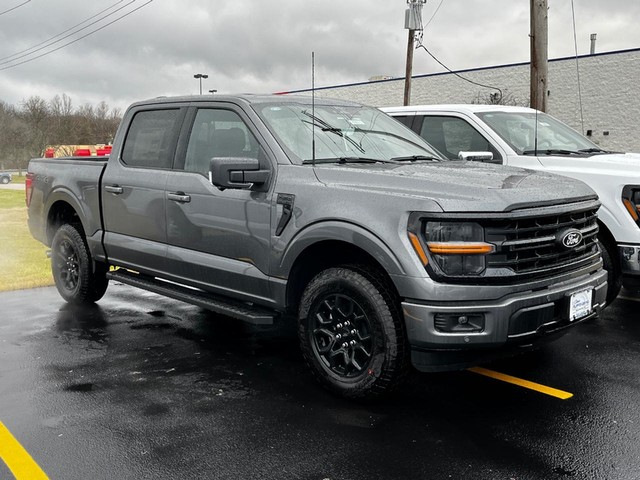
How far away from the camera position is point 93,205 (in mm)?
6184

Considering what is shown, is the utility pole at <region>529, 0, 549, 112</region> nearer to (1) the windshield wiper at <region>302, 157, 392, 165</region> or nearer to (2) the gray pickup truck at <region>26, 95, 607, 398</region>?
(2) the gray pickup truck at <region>26, 95, 607, 398</region>

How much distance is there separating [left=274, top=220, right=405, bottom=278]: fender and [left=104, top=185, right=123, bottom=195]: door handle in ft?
6.87

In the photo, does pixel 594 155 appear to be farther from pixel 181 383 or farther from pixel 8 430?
pixel 8 430

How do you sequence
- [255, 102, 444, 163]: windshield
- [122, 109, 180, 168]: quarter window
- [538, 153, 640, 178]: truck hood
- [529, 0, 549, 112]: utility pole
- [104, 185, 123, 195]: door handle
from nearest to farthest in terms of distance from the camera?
[255, 102, 444, 163]: windshield
[122, 109, 180, 168]: quarter window
[104, 185, 123, 195]: door handle
[538, 153, 640, 178]: truck hood
[529, 0, 549, 112]: utility pole

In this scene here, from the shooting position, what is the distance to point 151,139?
5707 millimetres

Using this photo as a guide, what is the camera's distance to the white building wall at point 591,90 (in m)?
25.1

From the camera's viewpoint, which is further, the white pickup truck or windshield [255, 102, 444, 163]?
the white pickup truck

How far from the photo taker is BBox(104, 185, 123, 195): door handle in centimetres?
580

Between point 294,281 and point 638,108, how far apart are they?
24647mm

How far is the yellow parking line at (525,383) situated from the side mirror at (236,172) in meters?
2.10

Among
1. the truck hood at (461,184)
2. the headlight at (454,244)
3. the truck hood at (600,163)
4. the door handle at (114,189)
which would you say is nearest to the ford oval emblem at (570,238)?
the truck hood at (461,184)

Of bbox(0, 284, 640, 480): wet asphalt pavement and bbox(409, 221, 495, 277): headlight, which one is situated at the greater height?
bbox(409, 221, 495, 277): headlight

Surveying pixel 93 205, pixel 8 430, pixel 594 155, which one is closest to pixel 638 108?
pixel 594 155

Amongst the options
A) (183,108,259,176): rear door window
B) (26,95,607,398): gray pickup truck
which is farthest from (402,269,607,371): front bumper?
(183,108,259,176): rear door window
